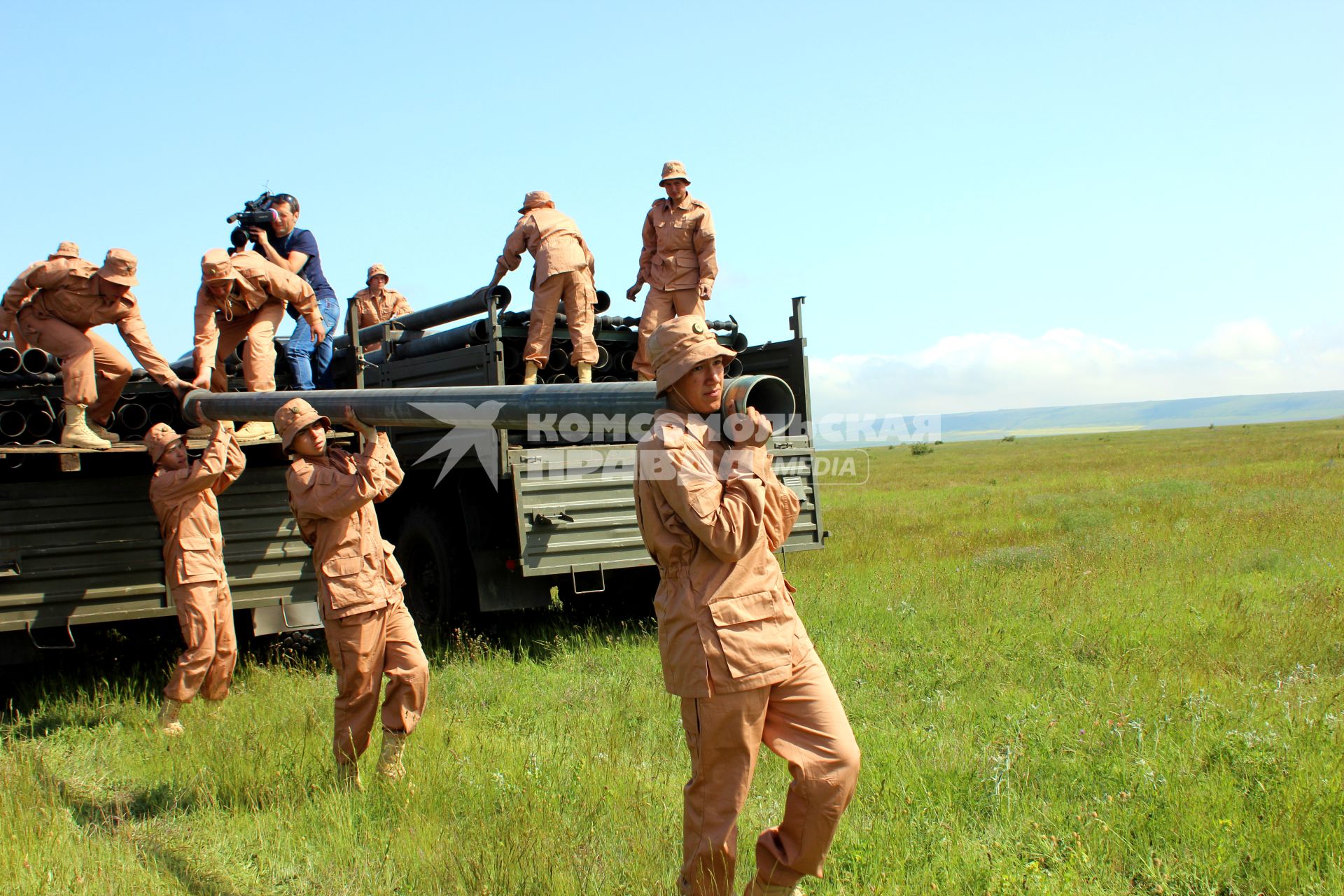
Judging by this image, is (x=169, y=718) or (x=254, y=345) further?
(x=254, y=345)

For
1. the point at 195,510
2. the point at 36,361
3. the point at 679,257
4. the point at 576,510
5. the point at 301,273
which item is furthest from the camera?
the point at 301,273

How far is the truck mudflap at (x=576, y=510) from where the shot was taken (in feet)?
24.4

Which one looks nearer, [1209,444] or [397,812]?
[397,812]

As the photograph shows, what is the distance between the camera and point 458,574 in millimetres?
8445

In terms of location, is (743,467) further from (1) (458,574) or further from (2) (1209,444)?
(2) (1209,444)

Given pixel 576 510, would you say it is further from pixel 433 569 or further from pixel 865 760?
pixel 865 760

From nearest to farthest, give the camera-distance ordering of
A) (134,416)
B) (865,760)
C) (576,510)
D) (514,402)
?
(514,402) < (865,760) < (576,510) < (134,416)

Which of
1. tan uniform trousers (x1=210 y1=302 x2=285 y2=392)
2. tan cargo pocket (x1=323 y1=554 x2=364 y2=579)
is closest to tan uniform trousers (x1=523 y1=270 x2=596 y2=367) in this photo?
tan uniform trousers (x1=210 y1=302 x2=285 y2=392)

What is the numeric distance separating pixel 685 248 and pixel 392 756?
15.8ft

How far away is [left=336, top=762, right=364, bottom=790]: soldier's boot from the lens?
4969 millimetres

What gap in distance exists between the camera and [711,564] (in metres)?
3.30

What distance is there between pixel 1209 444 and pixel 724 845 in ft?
169

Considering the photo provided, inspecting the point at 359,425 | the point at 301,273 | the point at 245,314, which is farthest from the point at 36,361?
the point at 359,425

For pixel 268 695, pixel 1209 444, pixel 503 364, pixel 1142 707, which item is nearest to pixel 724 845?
pixel 1142 707
